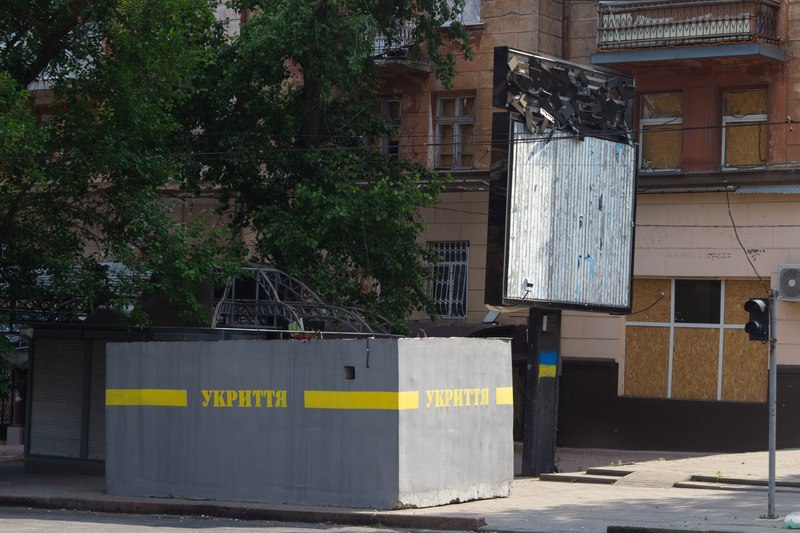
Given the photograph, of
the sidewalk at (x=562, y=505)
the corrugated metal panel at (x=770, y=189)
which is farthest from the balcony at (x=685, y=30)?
the sidewalk at (x=562, y=505)

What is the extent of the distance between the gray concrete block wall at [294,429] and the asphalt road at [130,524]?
84cm

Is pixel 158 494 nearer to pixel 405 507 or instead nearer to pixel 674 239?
pixel 405 507

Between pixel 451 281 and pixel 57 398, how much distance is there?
8.91 metres

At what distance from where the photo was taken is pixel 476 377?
42.9ft

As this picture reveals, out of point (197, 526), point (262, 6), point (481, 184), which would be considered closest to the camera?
point (197, 526)

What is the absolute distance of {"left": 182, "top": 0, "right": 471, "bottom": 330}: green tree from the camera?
59.5ft

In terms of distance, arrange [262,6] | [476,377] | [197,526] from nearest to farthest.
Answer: [197,526] < [476,377] < [262,6]

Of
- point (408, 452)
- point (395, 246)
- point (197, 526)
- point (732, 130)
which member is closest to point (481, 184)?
point (395, 246)

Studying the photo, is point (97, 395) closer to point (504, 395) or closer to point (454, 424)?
point (454, 424)

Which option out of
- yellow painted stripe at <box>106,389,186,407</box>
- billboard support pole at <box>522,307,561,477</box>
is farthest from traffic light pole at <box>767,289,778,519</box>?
yellow painted stripe at <box>106,389,186,407</box>

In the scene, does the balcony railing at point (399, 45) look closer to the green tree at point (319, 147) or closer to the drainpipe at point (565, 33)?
the green tree at point (319, 147)

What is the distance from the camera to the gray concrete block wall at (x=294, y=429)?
12.0 meters

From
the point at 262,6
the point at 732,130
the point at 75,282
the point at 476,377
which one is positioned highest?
the point at 262,6

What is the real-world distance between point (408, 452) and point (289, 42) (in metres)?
9.08
